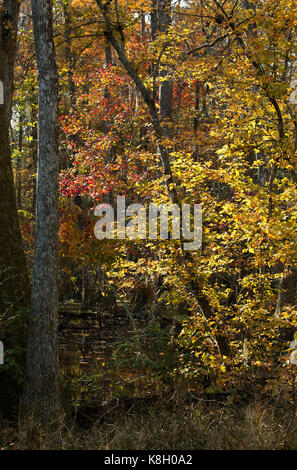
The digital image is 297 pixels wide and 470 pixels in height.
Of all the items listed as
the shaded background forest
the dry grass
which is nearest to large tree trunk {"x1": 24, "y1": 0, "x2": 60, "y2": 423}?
the shaded background forest

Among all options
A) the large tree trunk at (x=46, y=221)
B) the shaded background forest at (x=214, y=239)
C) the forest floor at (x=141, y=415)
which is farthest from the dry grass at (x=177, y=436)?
the large tree trunk at (x=46, y=221)

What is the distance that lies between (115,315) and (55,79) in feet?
27.4

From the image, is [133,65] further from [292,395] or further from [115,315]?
[115,315]

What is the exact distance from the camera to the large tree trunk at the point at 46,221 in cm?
629

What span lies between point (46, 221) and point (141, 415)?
291cm

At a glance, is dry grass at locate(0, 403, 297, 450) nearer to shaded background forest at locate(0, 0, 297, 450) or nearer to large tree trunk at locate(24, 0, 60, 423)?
shaded background forest at locate(0, 0, 297, 450)

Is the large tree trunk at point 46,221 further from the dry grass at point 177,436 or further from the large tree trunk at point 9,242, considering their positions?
the dry grass at point 177,436

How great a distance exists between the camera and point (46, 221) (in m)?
6.42

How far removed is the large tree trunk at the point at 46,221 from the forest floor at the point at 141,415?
84cm

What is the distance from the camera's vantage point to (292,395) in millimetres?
6336

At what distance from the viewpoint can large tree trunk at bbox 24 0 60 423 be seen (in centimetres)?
629

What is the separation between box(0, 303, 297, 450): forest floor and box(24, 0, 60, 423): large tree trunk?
840 millimetres

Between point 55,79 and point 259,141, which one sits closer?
point 55,79
